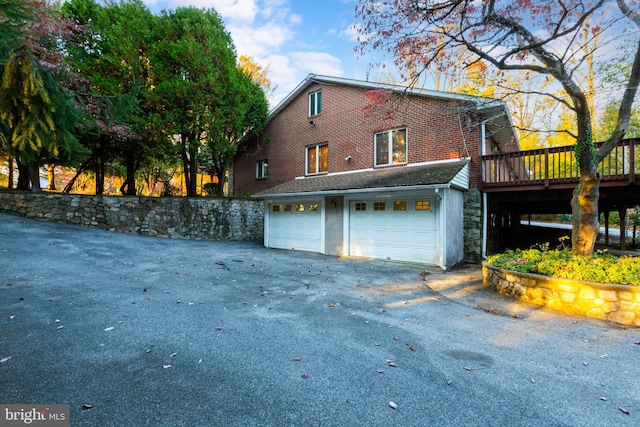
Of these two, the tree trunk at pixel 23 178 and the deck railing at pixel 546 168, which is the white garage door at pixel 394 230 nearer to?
the deck railing at pixel 546 168

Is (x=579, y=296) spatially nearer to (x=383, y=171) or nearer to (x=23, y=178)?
(x=383, y=171)

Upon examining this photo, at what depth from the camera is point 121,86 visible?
41.0 feet

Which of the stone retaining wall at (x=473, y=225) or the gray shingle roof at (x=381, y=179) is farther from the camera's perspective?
the stone retaining wall at (x=473, y=225)

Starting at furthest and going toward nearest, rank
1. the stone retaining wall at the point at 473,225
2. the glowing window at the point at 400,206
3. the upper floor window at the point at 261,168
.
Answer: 1. the upper floor window at the point at 261,168
2. the stone retaining wall at the point at 473,225
3. the glowing window at the point at 400,206

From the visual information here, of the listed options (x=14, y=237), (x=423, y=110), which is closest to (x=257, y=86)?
(x=423, y=110)

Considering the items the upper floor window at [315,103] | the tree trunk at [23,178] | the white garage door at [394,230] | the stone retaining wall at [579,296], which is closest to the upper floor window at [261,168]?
the upper floor window at [315,103]

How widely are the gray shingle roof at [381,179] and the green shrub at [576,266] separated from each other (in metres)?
2.92

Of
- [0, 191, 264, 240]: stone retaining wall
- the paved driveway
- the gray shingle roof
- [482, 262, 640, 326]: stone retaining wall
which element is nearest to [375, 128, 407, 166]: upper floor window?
the gray shingle roof

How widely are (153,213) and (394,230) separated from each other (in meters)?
10.5

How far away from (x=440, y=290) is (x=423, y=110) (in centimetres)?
716

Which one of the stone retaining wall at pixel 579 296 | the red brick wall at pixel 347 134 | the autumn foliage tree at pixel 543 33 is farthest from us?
the red brick wall at pixel 347 134

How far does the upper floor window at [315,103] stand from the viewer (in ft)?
46.7

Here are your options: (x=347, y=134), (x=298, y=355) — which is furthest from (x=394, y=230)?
(x=298, y=355)

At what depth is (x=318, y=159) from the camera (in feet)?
46.8
